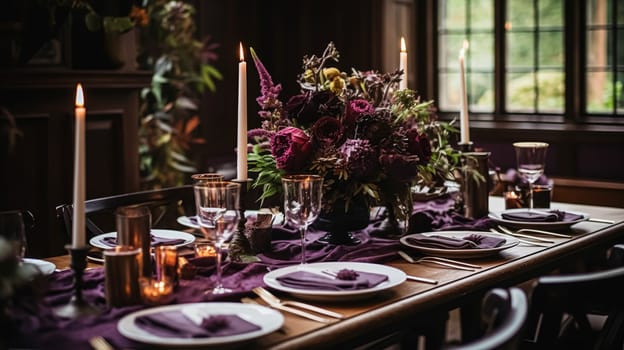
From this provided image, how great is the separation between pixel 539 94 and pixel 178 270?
3886 millimetres

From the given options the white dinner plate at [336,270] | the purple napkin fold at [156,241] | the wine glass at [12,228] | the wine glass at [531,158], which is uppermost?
the wine glass at [531,158]

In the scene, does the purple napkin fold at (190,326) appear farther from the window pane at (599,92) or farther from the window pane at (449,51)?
the window pane at (449,51)

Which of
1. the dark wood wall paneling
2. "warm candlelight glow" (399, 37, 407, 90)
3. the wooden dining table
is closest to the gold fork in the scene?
the wooden dining table

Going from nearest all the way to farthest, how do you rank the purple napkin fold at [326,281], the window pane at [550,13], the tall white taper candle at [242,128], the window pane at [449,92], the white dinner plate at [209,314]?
1. the white dinner plate at [209,314]
2. the purple napkin fold at [326,281]
3. the tall white taper candle at [242,128]
4. the window pane at [550,13]
5. the window pane at [449,92]

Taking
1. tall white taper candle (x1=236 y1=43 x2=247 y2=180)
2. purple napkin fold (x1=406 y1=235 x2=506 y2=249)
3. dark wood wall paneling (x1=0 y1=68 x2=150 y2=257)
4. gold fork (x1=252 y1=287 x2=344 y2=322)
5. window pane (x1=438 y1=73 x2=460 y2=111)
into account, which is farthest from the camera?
window pane (x1=438 y1=73 x2=460 y2=111)

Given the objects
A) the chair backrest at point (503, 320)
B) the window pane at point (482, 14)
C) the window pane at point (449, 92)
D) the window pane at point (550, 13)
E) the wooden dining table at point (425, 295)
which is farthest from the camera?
the window pane at point (449, 92)

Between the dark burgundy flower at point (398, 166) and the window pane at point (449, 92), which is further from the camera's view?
the window pane at point (449, 92)

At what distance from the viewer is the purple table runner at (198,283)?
5.38 ft

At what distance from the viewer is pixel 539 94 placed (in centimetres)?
544

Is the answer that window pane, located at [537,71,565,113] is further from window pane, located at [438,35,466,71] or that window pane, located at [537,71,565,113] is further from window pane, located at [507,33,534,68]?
window pane, located at [438,35,466,71]

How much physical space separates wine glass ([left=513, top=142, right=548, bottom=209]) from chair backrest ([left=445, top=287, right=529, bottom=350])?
1383 mm

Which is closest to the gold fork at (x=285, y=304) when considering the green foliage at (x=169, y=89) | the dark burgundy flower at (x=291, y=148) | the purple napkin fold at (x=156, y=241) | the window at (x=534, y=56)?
the dark burgundy flower at (x=291, y=148)

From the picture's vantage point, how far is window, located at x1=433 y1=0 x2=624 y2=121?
5.18m

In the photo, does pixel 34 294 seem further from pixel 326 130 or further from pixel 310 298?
pixel 326 130
